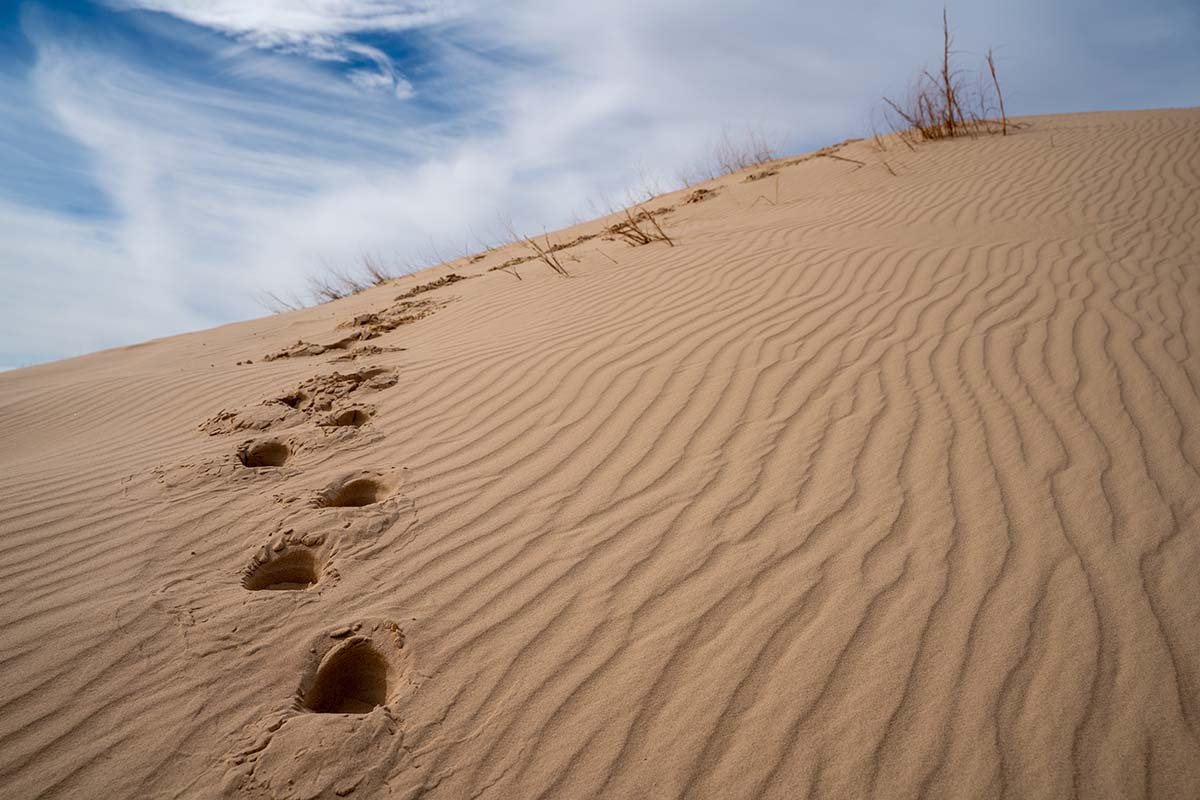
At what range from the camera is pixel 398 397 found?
3.69 m

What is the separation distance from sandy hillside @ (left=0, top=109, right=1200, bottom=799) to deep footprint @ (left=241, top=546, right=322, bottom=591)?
0.01 m

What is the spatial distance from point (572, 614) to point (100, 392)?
487cm

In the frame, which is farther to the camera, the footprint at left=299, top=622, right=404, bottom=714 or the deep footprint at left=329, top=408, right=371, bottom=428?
the deep footprint at left=329, top=408, right=371, bottom=428

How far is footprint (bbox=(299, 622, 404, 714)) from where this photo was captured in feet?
5.94

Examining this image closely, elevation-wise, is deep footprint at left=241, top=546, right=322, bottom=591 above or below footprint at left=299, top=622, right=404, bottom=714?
above

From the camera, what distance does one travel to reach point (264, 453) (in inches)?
126

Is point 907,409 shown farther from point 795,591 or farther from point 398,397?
point 398,397

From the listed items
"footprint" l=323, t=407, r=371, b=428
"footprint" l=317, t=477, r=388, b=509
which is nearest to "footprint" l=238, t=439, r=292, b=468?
"footprint" l=323, t=407, r=371, b=428

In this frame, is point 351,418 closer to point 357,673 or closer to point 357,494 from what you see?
point 357,494

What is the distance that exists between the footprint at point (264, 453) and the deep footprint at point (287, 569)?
898mm

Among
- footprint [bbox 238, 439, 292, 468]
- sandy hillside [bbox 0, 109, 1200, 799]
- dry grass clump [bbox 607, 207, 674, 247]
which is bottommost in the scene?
sandy hillside [bbox 0, 109, 1200, 799]

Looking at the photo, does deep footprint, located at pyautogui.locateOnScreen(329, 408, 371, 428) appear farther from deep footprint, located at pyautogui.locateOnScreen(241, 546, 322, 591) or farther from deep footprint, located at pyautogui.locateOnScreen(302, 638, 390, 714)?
deep footprint, located at pyautogui.locateOnScreen(302, 638, 390, 714)

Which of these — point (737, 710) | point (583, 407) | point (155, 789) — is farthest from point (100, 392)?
point (737, 710)

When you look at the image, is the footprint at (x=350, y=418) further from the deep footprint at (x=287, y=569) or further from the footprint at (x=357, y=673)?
the footprint at (x=357, y=673)
